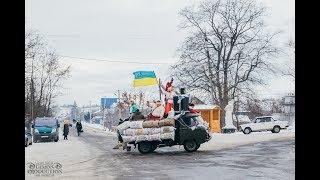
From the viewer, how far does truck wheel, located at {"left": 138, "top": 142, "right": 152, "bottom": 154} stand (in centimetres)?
405

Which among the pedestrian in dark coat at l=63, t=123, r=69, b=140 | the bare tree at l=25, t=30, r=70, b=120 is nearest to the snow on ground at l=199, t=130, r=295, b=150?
the pedestrian in dark coat at l=63, t=123, r=69, b=140

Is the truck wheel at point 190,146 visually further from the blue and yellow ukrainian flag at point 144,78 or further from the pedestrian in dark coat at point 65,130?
the pedestrian in dark coat at point 65,130

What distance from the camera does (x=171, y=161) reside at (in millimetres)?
3975

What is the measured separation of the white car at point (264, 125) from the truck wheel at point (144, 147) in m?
0.96

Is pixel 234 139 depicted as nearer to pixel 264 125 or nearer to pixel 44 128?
pixel 264 125

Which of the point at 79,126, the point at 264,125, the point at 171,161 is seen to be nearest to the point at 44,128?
the point at 79,126

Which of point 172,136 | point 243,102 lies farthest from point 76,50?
point 243,102

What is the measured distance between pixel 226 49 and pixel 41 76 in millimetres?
1875

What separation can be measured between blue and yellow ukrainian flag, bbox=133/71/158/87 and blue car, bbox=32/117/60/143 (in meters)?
0.91

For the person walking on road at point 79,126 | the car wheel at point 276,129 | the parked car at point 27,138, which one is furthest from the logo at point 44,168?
the car wheel at point 276,129

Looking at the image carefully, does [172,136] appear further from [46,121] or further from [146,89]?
[46,121]

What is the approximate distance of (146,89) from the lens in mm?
4035
